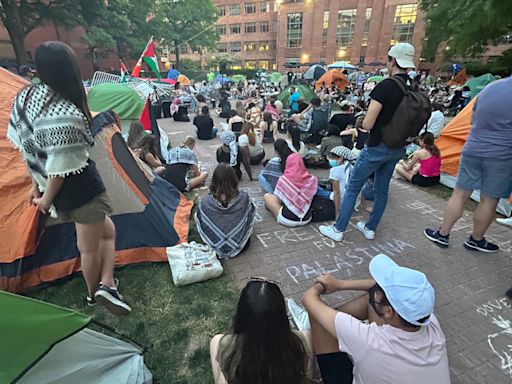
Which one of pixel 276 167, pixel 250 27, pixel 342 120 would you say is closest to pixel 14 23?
pixel 342 120

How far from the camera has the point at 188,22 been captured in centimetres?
3475

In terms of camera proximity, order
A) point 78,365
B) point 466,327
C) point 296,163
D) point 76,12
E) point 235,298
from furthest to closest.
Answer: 1. point 76,12
2. point 296,163
3. point 235,298
4. point 466,327
5. point 78,365

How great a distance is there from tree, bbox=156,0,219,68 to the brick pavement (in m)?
32.6

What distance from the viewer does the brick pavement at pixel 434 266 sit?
7.30 feet

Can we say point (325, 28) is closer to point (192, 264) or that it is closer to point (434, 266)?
point (434, 266)

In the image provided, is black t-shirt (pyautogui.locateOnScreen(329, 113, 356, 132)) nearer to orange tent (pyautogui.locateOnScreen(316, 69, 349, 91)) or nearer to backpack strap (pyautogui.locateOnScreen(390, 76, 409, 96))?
backpack strap (pyautogui.locateOnScreen(390, 76, 409, 96))

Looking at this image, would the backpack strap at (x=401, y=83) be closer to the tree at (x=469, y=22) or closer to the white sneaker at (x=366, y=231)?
the white sneaker at (x=366, y=231)

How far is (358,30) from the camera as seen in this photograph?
4069 centimetres

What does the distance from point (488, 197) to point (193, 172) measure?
431 cm

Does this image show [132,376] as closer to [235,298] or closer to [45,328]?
[45,328]

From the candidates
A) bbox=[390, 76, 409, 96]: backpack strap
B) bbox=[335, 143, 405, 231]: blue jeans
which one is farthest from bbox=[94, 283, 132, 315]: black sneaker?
bbox=[390, 76, 409, 96]: backpack strap

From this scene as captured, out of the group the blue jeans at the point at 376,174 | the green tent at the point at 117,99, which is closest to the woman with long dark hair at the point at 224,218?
the blue jeans at the point at 376,174

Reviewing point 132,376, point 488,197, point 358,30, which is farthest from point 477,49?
point 358,30

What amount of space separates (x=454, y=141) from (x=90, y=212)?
5.93 m
